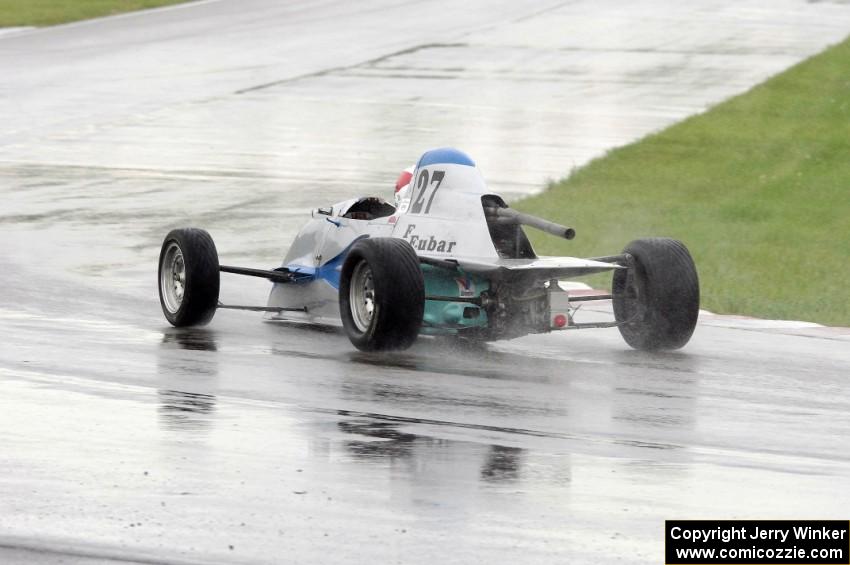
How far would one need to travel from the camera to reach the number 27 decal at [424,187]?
41.0ft

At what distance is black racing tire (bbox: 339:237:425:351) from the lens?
444 inches

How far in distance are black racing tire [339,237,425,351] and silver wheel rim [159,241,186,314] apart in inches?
75.2

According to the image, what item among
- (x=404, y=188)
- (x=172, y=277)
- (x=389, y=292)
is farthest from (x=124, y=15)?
(x=389, y=292)

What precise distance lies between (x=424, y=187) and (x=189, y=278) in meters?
1.83

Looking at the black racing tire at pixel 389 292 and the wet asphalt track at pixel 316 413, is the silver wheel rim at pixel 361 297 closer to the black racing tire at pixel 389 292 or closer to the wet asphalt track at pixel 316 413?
the black racing tire at pixel 389 292

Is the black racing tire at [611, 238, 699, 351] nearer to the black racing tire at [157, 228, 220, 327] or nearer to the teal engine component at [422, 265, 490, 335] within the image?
the teal engine component at [422, 265, 490, 335]

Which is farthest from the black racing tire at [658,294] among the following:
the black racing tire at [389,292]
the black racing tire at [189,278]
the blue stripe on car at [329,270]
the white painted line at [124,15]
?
the white painted line at [124,15]

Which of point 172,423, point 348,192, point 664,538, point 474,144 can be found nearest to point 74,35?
point 474,144

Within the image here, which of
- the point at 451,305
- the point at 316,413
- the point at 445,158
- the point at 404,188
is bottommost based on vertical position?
the point at 316,413

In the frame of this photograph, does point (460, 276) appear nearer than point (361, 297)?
No

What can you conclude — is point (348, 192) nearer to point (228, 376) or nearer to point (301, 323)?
point (301, 323)

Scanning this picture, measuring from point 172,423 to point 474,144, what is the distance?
724 inches

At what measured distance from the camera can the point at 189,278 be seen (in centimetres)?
1270

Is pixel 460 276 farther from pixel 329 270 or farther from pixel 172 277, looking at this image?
pixel 172 277
